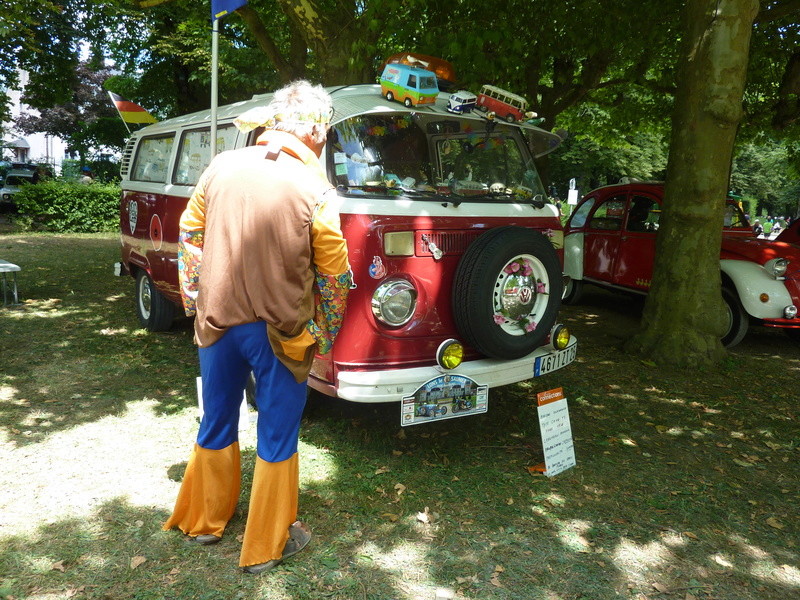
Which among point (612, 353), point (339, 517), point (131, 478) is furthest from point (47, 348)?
point (612, 353)

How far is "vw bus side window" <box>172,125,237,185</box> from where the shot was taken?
5.30 meters

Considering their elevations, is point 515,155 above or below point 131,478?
above

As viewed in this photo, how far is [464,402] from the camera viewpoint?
4039 mm

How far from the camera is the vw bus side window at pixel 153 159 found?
21.1 feet

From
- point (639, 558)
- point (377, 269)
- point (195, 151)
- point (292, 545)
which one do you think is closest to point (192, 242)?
point (377, 269)

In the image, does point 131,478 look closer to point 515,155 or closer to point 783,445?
point 515,155

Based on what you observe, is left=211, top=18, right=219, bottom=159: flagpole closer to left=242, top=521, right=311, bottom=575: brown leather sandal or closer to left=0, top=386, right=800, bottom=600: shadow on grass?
left=0, top=386, right=800, bottom=600: shadow on grass

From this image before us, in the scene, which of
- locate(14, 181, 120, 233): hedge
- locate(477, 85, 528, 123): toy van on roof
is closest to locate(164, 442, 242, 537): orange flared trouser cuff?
locate(477, 85, 528, 123): toy van on roof

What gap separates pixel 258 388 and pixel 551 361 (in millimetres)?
2264

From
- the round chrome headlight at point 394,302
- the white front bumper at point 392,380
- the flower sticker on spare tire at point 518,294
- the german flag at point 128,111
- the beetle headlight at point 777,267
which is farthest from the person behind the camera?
the german flag at point 128,111

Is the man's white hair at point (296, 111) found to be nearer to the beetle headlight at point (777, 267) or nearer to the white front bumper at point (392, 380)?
the white front bumper at point (392, 380)

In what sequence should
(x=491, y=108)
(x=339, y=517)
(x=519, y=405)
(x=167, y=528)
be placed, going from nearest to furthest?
(x=167, y=528) → (x=339, y=517) → (x=491, y=108) → (x=519, y=405)

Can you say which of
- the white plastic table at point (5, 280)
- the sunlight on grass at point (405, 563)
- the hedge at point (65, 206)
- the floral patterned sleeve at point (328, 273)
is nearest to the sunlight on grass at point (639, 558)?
the sunlight on grass at point (405, 563)

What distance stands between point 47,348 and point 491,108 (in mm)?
4933
